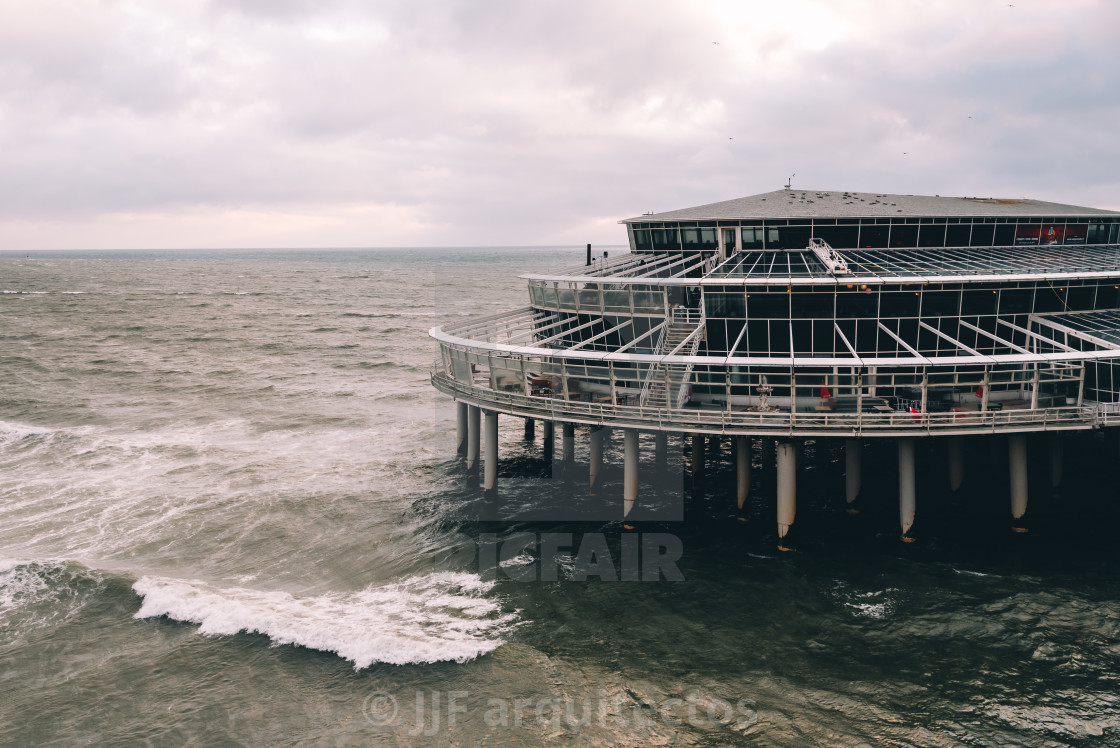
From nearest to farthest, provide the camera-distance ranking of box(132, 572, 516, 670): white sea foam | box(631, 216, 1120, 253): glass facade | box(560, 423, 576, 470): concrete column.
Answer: box(132, 572, 516, 670): white sea foam → box(631, 216, 1120, 253): glass facade → box(560, 423, 576, 470): concrete column

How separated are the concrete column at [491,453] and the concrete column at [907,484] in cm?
1899

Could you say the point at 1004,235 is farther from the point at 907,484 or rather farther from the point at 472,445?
the point at 472,445

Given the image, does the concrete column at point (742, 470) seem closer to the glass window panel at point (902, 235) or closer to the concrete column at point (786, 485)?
the concrete column at point (786, 485)

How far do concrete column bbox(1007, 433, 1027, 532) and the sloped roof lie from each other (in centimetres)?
1662

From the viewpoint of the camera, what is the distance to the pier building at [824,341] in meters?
32.7

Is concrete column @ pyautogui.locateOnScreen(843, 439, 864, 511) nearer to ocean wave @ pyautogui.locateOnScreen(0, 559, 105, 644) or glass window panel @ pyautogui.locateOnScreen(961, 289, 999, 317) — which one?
glass window panel @ pyautogui.locateOnScreen(961, 289, 999, 317)

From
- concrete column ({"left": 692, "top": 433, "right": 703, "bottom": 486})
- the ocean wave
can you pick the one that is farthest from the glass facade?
the ocean wave

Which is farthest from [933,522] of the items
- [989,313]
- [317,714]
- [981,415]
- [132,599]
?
[132,599]

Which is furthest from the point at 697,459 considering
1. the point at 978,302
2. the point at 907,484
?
the point at 978,302

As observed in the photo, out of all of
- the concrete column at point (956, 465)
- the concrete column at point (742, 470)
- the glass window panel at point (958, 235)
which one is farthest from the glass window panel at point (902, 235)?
the concrete column at point (742, 470)

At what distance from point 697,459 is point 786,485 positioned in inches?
412

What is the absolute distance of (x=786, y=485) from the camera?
108ft

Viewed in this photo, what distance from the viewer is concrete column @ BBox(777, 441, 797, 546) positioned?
32.8 metres

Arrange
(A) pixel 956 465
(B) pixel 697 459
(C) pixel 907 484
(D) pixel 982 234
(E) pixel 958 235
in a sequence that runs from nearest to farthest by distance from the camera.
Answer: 1. (C) pixel 907 484
2. (A) pixel 956 465
3. (B) pixel 697 459
4. (E) pixel 958 235
5. (D) pixel 982 234
